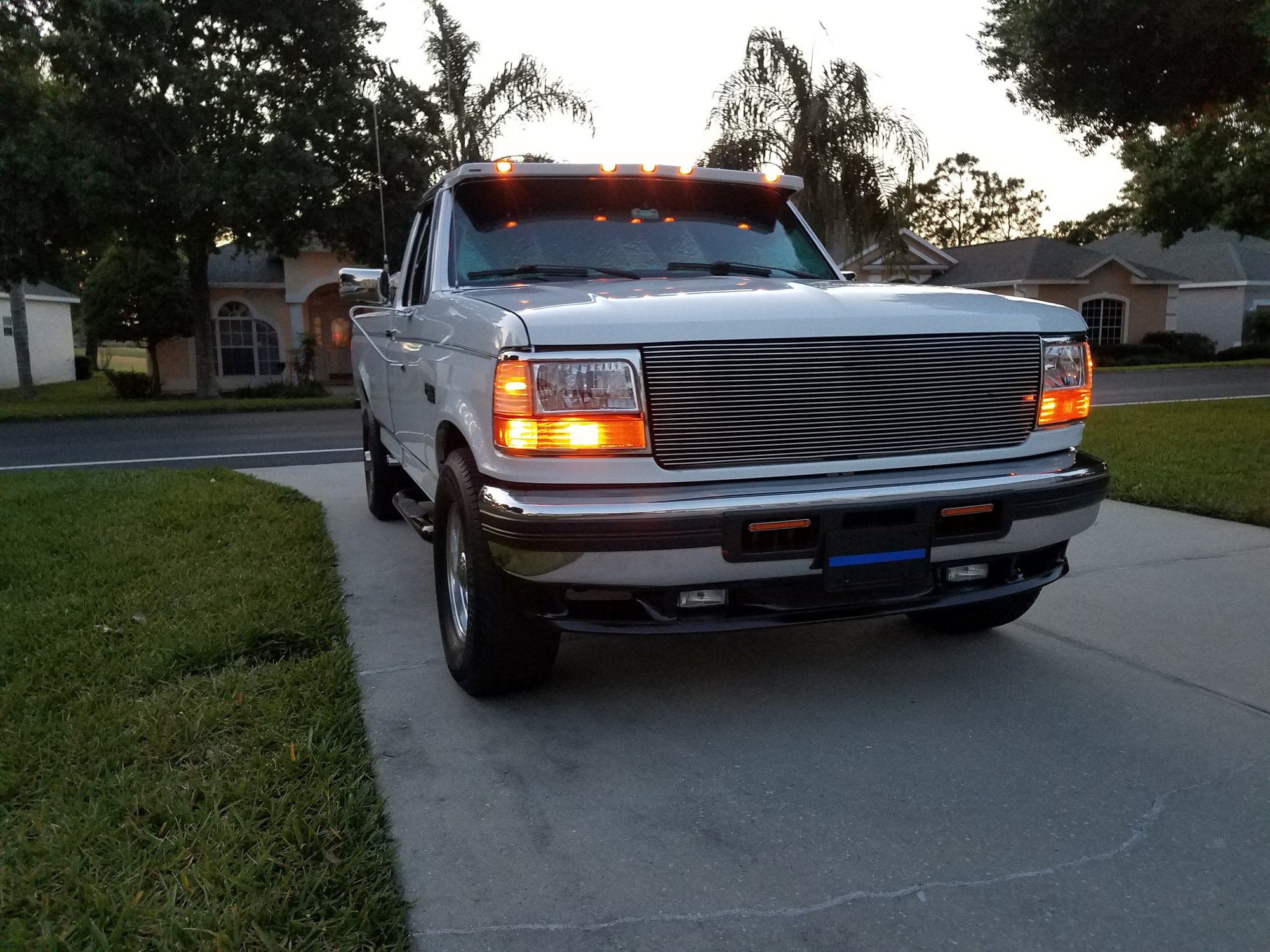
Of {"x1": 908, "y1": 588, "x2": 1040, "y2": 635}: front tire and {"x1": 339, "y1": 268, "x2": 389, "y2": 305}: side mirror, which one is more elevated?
{"x1": 339, "y1": 268, "x2": 389, "y2": 305}: side mirror

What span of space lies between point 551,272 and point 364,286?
1941 mm

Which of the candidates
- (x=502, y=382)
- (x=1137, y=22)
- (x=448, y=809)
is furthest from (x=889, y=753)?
(x=1137, y=22)

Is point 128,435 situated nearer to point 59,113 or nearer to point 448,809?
point 59,113

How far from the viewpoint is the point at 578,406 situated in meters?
3.37

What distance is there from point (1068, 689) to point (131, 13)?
21480 millimetres

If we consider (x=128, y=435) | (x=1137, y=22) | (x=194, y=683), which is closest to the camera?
(x=194, y=683)

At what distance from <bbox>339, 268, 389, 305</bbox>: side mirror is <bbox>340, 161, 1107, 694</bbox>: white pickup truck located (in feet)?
6.46

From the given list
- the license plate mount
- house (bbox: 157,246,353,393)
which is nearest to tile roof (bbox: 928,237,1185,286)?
house (bbox: 157,246,353,393)

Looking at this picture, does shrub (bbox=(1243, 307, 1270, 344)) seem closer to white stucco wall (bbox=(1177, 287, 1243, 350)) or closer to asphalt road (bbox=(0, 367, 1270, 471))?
white stucco wall (bbox=(1177, 287, 1243, 350))

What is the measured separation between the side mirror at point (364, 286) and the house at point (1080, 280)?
3485 centimetres

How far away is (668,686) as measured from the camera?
423cm

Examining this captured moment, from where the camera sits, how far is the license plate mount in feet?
11.3

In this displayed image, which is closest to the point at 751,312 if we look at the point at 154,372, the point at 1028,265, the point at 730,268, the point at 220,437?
the point at 730,268

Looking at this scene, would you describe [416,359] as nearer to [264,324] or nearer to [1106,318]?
[264,324]
